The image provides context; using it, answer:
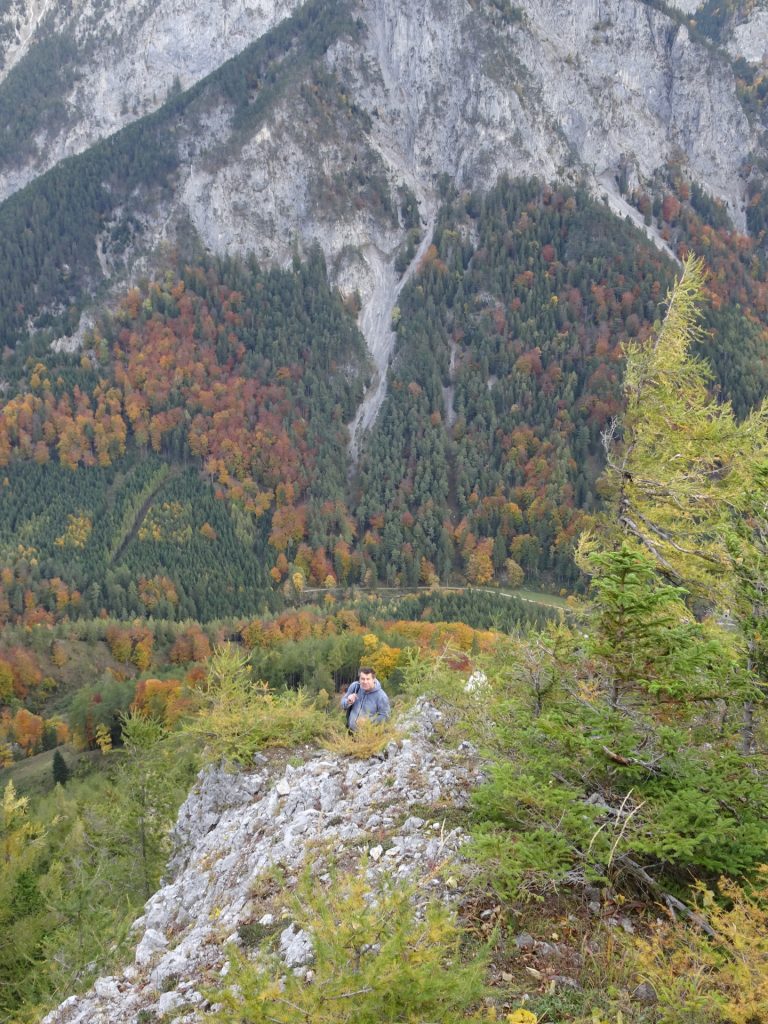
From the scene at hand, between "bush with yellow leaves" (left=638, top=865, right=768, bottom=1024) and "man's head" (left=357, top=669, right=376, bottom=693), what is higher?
"bush with yellow leaves" (left=638, top=865, right=768, bottom=1024)

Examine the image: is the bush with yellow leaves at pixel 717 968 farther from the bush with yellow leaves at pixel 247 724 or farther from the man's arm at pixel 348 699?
the bush with yellow leaves at pixel 247 724

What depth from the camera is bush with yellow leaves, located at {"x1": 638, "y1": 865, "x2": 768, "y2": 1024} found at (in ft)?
17.0

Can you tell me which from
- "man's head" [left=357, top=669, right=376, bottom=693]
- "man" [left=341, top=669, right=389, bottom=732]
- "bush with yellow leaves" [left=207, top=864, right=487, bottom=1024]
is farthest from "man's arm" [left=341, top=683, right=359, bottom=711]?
"bush with yellow leaves" [left=207, top=864, right=487, bottom=1024]

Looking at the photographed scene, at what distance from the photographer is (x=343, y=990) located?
486 cm

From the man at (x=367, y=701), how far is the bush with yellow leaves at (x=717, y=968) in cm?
920

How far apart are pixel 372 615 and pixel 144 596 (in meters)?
48.7

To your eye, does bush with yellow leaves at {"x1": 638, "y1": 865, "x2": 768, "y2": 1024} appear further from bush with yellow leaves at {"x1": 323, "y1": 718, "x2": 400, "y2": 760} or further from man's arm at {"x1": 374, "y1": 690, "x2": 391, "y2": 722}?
man's arm at {"x1": 374, "y1": 690, "x2": 391, "y2": 722}

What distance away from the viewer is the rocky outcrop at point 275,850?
9125mm

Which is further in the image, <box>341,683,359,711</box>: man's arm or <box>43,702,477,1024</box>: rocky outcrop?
<box>341,683,359,711</box>: man's arm

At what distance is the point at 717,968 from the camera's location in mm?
6273

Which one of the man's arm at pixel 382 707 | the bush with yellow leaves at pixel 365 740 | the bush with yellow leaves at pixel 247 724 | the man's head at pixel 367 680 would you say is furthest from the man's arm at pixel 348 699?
the bush with yellow leaves at pixel 247 724

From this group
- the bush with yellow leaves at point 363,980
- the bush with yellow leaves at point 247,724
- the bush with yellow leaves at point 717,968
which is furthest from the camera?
the bush with yellow leaves at point 247,724

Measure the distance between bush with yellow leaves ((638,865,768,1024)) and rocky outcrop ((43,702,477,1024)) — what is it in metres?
3.15

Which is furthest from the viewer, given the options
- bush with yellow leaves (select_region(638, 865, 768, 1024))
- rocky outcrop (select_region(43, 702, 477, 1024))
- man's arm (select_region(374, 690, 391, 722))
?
man's arm (select_region(374, 690, 391, 722))
